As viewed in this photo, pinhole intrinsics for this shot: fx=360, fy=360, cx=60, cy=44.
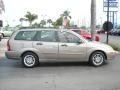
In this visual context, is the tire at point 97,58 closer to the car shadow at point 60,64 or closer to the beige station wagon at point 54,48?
the beige station wagon at point 54,48

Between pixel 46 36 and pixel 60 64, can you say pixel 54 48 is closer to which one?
pixel 46 36

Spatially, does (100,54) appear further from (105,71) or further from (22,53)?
(22,53)

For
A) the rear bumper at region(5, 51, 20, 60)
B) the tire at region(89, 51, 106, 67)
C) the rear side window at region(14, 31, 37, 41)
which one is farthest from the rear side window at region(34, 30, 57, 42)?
the tire at region(89, 51, 106, 67)

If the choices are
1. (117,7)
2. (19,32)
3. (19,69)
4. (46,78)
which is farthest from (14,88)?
(117,7)

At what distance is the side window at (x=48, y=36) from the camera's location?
1420 centimetres

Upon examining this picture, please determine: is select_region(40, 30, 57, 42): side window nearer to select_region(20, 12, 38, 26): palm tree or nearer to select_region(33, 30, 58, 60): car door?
select_region(33, 30, 58, 60): car door

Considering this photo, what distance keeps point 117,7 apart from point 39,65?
11.2 meters

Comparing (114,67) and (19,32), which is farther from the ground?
(19,32)

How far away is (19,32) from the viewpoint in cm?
1443

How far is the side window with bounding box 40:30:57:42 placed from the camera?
14203mm

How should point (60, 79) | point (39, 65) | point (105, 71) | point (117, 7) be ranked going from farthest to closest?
point (117, 7) → point (39, 65) → point (105, 71) → point (60, 79)

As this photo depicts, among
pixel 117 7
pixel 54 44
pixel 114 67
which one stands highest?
pixel 117 7

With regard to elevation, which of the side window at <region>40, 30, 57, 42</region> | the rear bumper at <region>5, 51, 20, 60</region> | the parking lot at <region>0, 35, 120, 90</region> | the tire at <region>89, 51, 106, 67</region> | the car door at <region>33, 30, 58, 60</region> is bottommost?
the parking lot at <region>0, 35, 120, 90</region>

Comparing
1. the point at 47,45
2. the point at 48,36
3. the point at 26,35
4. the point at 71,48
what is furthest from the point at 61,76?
the point at 26,35
